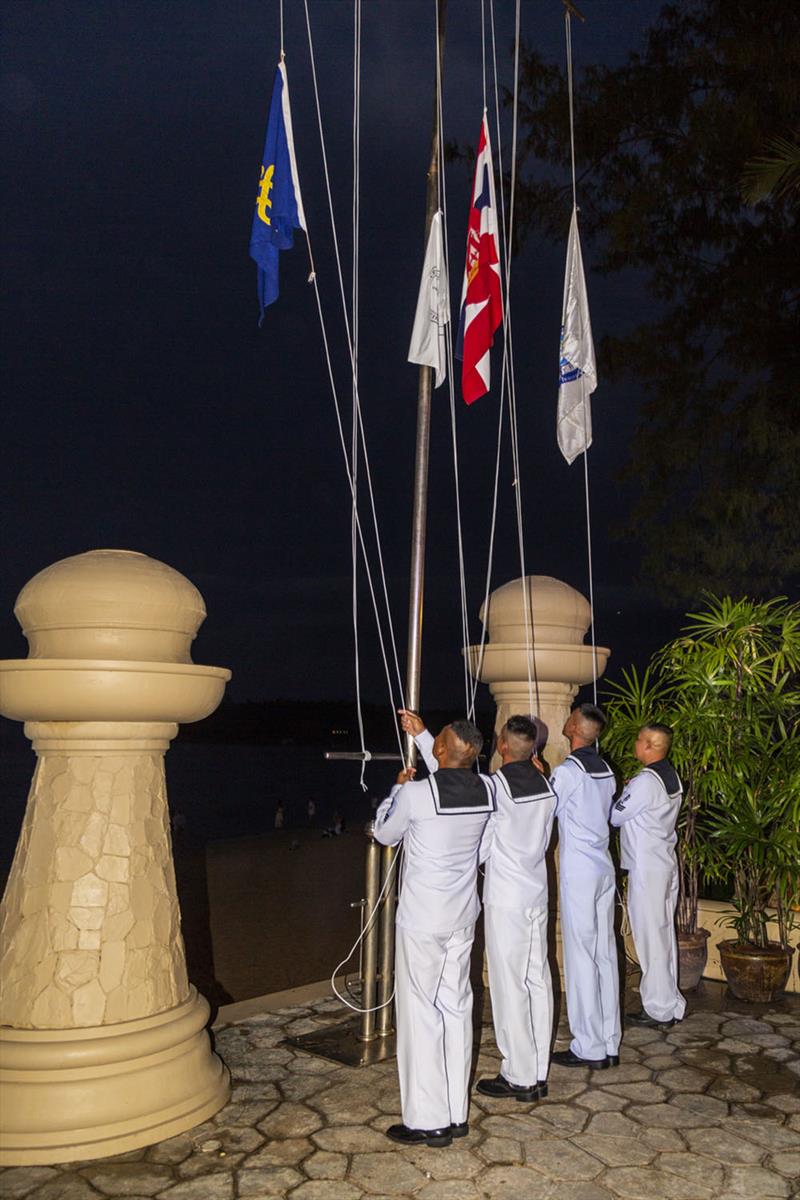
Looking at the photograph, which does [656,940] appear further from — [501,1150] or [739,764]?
[501,1150]

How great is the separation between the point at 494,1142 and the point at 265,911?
873 centimetres

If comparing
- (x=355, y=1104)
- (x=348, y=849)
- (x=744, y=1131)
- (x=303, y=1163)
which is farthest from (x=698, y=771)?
(x=348, y=849)

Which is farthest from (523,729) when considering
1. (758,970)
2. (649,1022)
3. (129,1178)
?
(758,970)

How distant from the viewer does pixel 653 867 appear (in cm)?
586

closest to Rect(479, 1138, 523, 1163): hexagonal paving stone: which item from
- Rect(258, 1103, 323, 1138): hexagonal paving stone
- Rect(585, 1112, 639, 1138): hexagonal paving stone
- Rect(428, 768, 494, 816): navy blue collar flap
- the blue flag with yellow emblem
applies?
Rect(585, 1112, 639, 1138): hexagonal paving stone

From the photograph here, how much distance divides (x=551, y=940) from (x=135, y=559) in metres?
3.76

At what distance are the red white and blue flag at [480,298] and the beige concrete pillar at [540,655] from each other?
1.37 meters

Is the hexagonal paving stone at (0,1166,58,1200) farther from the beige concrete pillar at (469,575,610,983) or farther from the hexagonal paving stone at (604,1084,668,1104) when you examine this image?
the beige concrete pillar at (469,575,610,983)

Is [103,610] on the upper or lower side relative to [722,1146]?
upper

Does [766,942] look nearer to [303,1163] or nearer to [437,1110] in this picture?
[437,1110]

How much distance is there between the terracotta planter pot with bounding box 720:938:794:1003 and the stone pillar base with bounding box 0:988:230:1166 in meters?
3.58

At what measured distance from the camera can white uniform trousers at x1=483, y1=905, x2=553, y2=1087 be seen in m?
4.55

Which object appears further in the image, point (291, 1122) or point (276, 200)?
point (276, 200)

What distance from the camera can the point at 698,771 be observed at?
6801mm
